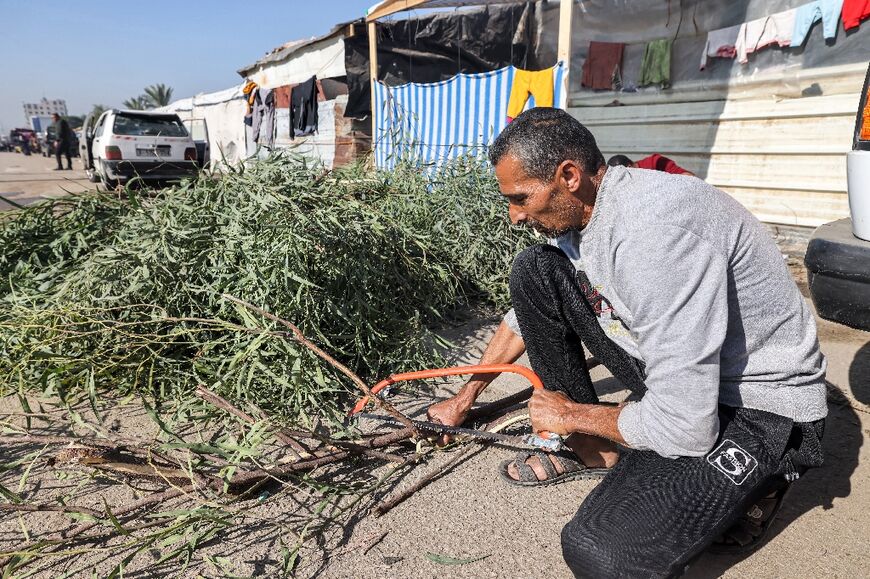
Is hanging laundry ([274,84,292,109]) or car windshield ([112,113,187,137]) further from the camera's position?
hanging laundry ([274,84,292,109])

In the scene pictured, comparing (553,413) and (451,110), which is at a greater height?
(451,110)

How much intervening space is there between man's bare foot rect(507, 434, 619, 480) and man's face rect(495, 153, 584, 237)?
843 millimetres

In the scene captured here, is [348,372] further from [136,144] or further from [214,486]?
[136,144]

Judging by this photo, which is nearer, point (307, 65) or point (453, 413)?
point (453, 413)

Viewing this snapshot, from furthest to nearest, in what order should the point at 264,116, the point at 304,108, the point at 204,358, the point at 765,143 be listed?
the point at 264,116 < the point at 304,108 < the point at 765,143 < the point at 204,358

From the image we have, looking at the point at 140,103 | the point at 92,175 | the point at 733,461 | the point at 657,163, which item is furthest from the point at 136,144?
the point at 140,103

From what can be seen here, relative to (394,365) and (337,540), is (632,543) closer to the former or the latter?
(337,540)

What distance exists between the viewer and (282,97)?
12422 millimetres

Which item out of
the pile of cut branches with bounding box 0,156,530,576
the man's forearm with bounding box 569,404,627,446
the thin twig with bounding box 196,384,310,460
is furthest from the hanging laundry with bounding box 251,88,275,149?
the man's forearm with bounding box 569,404,627,446

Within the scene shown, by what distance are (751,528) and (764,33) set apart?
15.4 feet

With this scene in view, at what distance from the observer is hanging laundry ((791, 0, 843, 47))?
168 inches

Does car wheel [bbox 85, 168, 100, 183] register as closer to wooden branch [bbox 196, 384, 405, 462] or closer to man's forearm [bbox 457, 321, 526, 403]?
wooden branch [bbox 196, 384, 405, 462]

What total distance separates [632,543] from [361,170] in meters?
3.23

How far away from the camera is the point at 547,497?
1.98 meters
